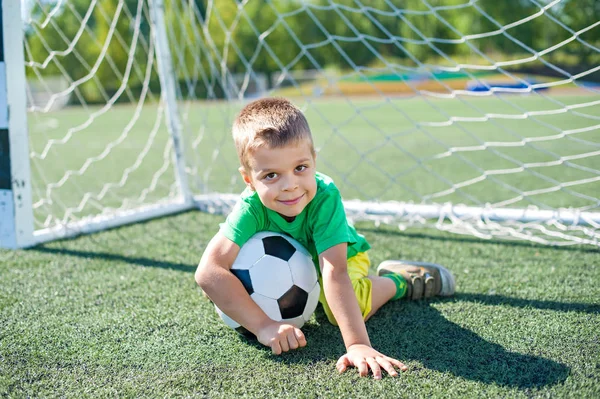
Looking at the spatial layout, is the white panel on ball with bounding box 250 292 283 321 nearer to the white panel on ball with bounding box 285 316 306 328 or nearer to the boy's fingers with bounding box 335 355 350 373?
the white panel on ball with bounding box 285 316 306 328

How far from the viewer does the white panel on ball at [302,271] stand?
1866 mm

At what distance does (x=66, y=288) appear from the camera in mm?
2391

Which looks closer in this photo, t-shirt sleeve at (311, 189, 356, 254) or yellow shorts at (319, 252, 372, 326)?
t-shirt sleeve at (311, 189, 356, 254)

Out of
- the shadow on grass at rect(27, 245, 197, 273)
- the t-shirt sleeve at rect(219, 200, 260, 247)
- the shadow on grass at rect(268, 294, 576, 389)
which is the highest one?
the t-shirt sleeve at rect(219, 200, 260, 247)

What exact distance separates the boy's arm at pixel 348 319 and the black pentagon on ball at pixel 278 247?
12cm

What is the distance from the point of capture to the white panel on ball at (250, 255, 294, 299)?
1.84m

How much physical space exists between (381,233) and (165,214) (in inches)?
56.6

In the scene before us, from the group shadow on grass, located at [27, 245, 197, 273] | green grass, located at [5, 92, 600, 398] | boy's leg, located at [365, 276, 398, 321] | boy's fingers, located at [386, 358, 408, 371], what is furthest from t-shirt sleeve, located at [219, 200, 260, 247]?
shadow on grass, located at [27, 245, 197, 273]

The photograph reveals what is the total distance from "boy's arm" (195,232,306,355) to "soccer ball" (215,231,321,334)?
3cm

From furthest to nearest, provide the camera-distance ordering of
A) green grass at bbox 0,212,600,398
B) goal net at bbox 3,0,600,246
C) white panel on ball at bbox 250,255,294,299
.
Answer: goal net at bbox 3,0,600,246 → white panel on ball at bbox 250,255,294,299 → green grass at bbox 0,212,600,398

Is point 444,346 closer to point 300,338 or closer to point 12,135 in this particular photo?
point 300,338

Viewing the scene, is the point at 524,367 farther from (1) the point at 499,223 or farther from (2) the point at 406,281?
(1) the point at 499,223

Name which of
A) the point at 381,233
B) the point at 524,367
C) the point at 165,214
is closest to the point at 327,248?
the point at 524,367

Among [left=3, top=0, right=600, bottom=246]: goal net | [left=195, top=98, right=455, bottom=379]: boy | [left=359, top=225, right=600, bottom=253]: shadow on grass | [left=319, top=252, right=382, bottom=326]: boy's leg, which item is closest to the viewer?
[left=195, top=98, right=455, bottom=379]: boy
